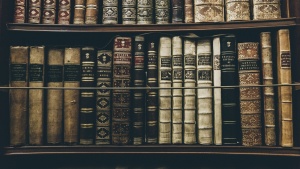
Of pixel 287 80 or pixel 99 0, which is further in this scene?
pixel 99 0

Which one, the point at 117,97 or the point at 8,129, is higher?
the point at 117,97

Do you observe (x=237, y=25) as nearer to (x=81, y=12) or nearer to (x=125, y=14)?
(x=125, y=14)

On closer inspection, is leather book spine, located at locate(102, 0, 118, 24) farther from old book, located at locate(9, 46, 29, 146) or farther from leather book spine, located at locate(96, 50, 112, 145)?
old book, located at locate(9, 46, 29, 146)

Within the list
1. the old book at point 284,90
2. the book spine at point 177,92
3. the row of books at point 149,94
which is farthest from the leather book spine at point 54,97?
the old book at point 284,90

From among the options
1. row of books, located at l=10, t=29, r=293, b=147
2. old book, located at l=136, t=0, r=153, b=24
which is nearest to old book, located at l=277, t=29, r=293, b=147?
row of books, located at l=10, t=29, r=293, b=147

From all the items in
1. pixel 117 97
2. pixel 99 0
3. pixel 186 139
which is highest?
pixel 99 0

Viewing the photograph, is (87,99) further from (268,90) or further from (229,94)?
(268,90)

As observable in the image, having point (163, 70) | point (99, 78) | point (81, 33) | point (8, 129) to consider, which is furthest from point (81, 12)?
point (8, 129)

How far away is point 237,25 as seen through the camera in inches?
37.7

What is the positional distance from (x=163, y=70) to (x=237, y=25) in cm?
28

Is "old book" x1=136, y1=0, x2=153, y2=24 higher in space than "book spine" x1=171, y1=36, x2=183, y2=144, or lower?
higher

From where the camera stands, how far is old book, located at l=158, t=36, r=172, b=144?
966mm

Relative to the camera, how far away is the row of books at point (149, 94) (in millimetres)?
947

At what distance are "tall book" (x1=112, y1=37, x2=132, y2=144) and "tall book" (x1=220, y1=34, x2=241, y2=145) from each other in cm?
31
